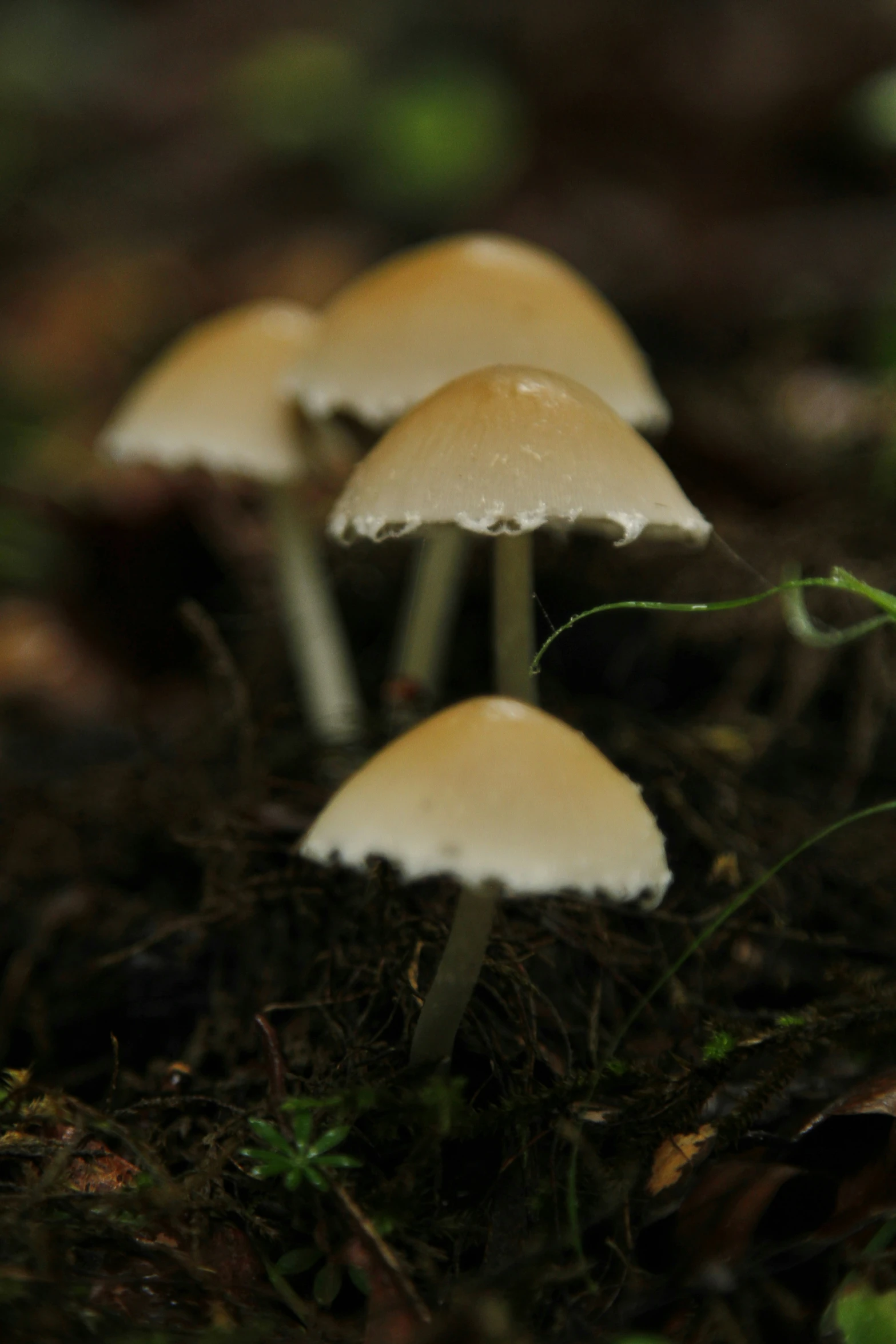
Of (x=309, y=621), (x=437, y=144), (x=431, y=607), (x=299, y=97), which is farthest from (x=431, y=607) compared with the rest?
(x=299, y=97)

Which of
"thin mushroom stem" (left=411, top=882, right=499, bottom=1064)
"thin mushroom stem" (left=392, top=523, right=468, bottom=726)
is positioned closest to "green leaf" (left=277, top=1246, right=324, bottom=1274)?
"thin mushroom stem" (left=411, top=882, right=499, bottom=1064)

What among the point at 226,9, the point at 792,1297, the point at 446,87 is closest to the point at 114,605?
the point at 792,1297

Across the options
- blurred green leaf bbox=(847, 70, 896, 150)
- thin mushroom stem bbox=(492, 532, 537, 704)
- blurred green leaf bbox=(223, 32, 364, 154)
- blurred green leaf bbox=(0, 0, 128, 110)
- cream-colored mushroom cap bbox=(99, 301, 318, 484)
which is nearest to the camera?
thin mushroom stem bbox=(492, 532, 537, 704)

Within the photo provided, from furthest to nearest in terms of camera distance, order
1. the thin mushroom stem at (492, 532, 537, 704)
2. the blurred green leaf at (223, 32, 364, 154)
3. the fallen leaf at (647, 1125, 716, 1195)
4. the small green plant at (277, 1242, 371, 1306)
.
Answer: the blurred green leaf at (223, 32, 364, 154) < the thin mushroom stem at (492, 532, 537, 704) < the fallen leaf at (647, 1125, 716, 1195) < the small green plant at (277, 1242, 371, 1306)

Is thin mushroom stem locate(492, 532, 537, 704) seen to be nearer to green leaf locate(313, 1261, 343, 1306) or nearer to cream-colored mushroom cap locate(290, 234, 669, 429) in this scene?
cream-colored mushroom cap locate(290, 234, 669, 429)

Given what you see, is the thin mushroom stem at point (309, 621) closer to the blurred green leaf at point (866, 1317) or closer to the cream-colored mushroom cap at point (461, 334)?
the cream-colored mushroom cap at point (461, 334)

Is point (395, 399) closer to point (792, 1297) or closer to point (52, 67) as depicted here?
point (792, 1297)

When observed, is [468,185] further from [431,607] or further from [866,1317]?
[866,1317]
